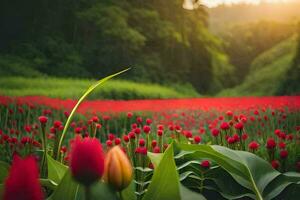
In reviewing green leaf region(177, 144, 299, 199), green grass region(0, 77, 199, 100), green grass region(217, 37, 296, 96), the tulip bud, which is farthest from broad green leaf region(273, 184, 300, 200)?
green grass region(217, 37, 296, 96)

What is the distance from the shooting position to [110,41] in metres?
4.13

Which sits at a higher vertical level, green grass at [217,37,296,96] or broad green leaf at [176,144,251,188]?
green grass at [217,37,296,96]

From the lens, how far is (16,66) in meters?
3.04

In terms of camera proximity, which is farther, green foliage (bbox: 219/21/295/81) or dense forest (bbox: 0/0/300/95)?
green foliage (bbox: 219/21/295/81)

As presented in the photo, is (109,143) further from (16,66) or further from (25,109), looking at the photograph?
(16,66)

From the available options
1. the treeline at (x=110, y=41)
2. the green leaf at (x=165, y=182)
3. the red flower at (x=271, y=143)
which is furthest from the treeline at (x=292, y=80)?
the green leaf at (x=165, y=182)

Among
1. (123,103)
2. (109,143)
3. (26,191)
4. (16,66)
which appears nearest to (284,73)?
(123,103)

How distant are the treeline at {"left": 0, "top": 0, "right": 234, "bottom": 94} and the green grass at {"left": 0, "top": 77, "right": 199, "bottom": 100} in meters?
0.08

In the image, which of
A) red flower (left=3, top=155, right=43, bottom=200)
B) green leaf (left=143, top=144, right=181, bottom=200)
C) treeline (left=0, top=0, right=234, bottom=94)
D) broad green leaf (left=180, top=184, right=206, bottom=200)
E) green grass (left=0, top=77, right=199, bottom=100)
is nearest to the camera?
red flower (left=3, top=155, right=43, bottom=200)

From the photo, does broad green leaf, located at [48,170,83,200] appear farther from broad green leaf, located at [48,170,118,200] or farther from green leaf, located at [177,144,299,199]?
green leaf, located at [177,144,299,199]

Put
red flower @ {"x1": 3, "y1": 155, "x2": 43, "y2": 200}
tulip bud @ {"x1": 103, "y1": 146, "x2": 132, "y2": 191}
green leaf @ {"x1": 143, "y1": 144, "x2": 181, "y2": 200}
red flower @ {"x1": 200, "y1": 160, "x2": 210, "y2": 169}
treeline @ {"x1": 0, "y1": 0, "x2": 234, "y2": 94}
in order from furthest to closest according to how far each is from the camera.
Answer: treeline @ {"x1": 0, "y1": 0, "x2": 234, "y2": 94}
red flower @ {"x1": 200, "y1": 160, "x2": 210, "y2": 169}
green leaf @ {"x1": 143, "y1": 144, "x2": 181, "y2": 200}
tulip bud @ {"x1": 103, "y1": 146, "x2": 132, "y2": 191}
red flower @ {"x1": 3, "y1": 155, "x2": 43, "y2": 200}

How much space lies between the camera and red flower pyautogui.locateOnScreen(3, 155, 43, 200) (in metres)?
0.31

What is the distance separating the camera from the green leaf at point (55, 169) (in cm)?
74

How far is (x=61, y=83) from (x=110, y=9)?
1144 millimetres
